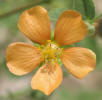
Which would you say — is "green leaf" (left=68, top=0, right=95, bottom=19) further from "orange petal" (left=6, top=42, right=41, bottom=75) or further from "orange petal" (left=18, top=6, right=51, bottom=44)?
"orange petal" (left=6, top=42, right=41, bottom=75)

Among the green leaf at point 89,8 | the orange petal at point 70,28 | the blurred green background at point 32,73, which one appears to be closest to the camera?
the orange petal at point 70,28

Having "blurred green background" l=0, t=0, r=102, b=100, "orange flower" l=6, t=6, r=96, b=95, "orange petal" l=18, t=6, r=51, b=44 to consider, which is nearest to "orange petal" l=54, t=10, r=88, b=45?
"orange flower" l=6, t=6, r=96, b=95

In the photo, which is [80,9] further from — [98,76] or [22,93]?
[98,76]

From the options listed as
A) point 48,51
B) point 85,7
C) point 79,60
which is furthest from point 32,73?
point 85,7

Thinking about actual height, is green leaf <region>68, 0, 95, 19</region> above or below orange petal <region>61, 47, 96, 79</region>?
above

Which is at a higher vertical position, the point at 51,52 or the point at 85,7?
the point at 85,7

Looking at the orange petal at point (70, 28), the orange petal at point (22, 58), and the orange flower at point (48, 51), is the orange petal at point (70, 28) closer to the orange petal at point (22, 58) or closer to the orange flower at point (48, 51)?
the orange flower at point (48, 51)

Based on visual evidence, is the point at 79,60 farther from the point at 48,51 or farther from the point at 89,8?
the point at 89,8

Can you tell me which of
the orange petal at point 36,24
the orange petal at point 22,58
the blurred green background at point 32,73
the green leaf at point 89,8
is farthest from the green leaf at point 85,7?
the orange petal at point 22,58
